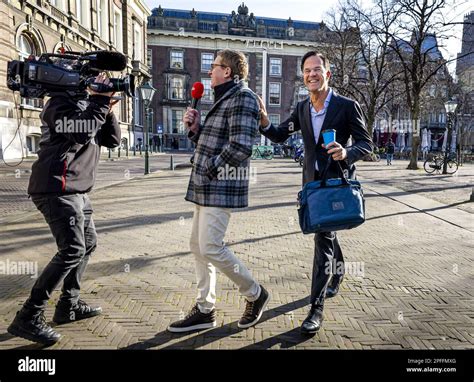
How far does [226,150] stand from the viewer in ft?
8.48

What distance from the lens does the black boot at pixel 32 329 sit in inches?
104

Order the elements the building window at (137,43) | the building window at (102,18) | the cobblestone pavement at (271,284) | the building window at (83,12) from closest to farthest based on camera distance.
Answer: the cobblestone pavement at (271,284), the building window at (83,12), the building window at (102,18), the building window at (137,43)

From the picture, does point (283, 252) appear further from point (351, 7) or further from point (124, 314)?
point (351, 7)

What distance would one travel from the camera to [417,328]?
3037 mm

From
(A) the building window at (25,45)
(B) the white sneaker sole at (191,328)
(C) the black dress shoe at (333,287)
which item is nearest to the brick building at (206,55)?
(A) the building window at (25,45)

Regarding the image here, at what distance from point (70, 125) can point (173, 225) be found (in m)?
4.37

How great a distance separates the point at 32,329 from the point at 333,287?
2.58 metres

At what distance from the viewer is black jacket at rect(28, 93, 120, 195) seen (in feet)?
8.29

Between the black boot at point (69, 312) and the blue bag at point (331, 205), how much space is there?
1.91 m

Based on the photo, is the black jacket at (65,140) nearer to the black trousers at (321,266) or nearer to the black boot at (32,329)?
the black boot at (32,329)
